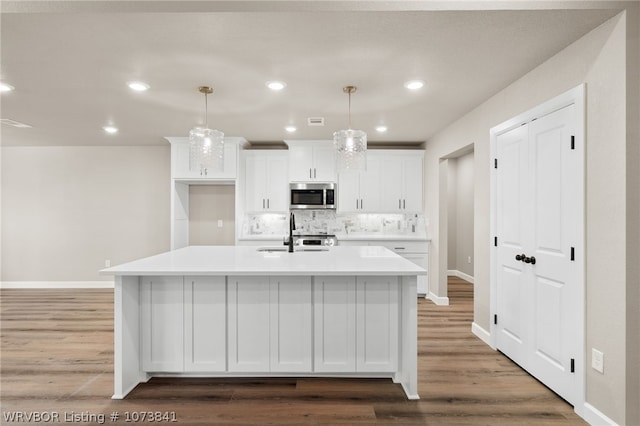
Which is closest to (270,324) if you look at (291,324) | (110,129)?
(291,324)

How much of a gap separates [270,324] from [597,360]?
204 cm

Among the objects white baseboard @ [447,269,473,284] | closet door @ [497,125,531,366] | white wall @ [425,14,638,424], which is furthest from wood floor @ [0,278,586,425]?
white baseboard @ [447,269,473,284]

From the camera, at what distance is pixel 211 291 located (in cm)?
264

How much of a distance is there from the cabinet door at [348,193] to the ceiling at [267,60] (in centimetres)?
142

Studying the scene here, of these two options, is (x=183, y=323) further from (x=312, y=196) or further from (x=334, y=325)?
(x=312, y=196)

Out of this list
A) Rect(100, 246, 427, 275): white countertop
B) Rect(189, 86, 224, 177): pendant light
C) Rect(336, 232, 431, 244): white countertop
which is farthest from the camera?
Rect(336, 232, 431, 244): white countertop

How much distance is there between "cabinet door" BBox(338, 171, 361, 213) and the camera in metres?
5.62

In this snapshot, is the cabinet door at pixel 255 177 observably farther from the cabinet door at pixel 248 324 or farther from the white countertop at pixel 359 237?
the cabinet door at pixel 248 324

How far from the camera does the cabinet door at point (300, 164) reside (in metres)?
5.54

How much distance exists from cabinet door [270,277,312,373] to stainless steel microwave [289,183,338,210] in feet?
9.59

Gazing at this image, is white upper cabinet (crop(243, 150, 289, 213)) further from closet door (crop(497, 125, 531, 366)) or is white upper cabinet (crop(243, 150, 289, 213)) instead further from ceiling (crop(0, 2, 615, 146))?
closet door (crop(497, 125, 531, 366))

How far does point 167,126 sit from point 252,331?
3197 mm

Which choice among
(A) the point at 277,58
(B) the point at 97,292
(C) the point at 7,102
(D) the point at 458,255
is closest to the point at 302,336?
(A) the point at 277,58

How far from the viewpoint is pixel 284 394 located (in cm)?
248
